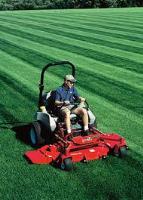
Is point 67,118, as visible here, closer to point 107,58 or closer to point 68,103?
point 68,103

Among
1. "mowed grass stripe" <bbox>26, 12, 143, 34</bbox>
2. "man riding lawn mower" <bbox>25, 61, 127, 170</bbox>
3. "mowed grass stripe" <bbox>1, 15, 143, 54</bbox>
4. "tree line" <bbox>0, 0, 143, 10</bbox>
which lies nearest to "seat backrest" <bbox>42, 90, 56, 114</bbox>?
"man riding lawn mower" <bbox>25, 61, 127, 170</bbox>

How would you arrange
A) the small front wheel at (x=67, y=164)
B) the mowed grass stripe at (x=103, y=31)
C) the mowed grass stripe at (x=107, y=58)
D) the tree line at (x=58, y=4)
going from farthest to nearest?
the tree line at (x=58, y=4) → the mowed grass stripe at (x=103, y=31) → the mowed grass stripe at (x=107, y=58) → the small front wheel at (x=67, y=164)

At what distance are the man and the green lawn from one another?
1.16m

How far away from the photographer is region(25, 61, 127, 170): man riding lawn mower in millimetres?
10336

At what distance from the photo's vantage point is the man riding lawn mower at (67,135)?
10.3 m

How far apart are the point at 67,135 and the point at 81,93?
560 centimetres

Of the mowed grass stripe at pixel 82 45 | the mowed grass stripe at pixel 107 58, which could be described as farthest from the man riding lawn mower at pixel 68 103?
the mowed grass stripe at pixel 82 45

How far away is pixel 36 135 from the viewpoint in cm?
1125

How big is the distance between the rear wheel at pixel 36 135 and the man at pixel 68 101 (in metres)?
0.70

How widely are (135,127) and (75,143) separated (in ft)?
9.48

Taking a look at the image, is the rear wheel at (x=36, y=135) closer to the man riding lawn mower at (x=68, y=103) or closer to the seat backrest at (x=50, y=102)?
the man riding lawn mower at (x=68, y=103)

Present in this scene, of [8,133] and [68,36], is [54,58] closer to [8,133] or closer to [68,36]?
[68,36]

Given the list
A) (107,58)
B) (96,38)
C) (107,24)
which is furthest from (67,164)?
(107,24)

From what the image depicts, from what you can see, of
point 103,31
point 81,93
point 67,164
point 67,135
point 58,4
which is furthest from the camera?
point 58,4
